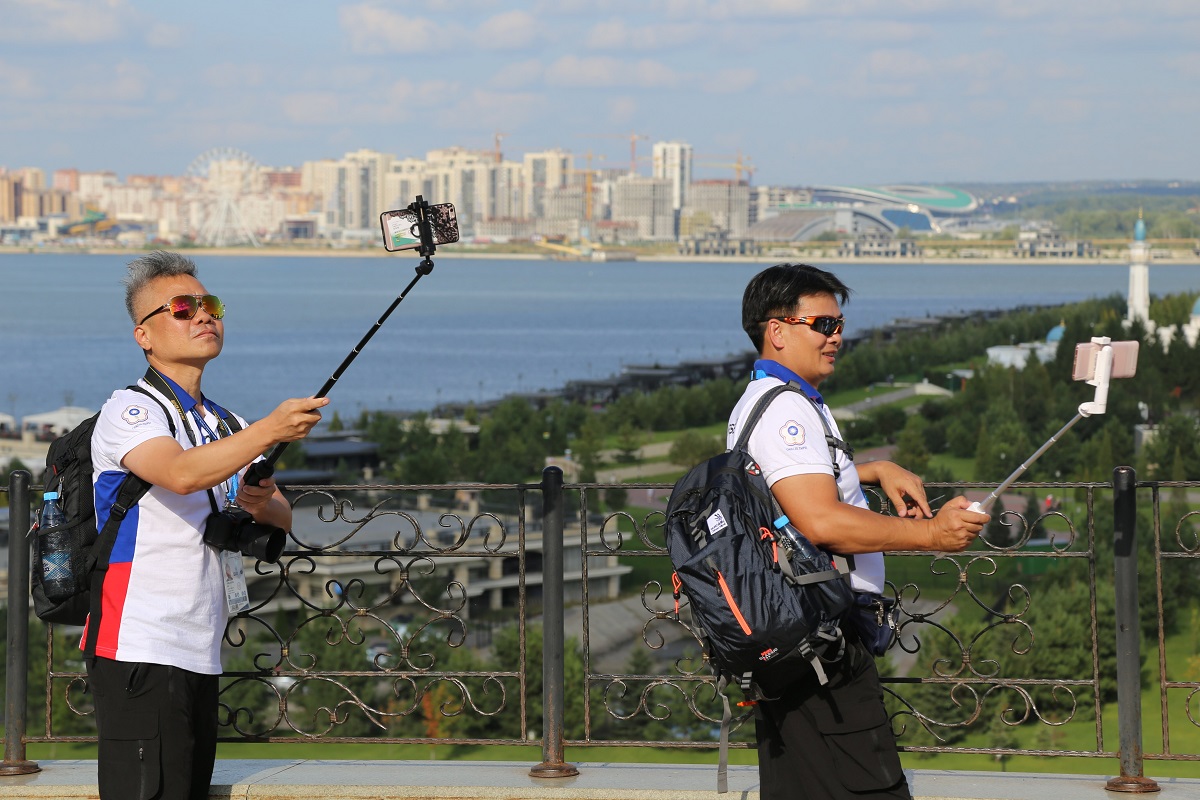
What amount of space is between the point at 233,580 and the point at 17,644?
1658mm

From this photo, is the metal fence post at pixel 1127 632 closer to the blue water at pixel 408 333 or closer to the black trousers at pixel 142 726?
the black trousers at pixel 142 726

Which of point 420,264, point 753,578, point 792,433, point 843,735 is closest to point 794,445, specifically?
point 792,433

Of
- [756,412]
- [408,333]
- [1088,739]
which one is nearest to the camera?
[756,412]

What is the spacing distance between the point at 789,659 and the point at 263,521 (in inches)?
45.7

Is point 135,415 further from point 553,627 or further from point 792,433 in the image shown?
point 553,627

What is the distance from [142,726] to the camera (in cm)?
279

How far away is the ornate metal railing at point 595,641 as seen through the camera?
13.9ft

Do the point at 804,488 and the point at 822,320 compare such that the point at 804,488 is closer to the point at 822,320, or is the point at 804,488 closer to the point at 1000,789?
the point at 822,320

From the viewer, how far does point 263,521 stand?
2996 millimetres

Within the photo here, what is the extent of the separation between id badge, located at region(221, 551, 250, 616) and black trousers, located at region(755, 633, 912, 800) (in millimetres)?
1142

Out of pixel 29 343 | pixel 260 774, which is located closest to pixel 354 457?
pixel 260 774

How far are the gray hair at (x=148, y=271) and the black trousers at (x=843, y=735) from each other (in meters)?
1.53

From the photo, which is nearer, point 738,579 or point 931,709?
point 738,579

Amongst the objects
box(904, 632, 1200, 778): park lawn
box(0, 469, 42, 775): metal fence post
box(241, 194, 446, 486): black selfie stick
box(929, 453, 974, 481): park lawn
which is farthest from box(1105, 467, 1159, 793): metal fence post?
box(929, 453, 974, 481): park lawn
